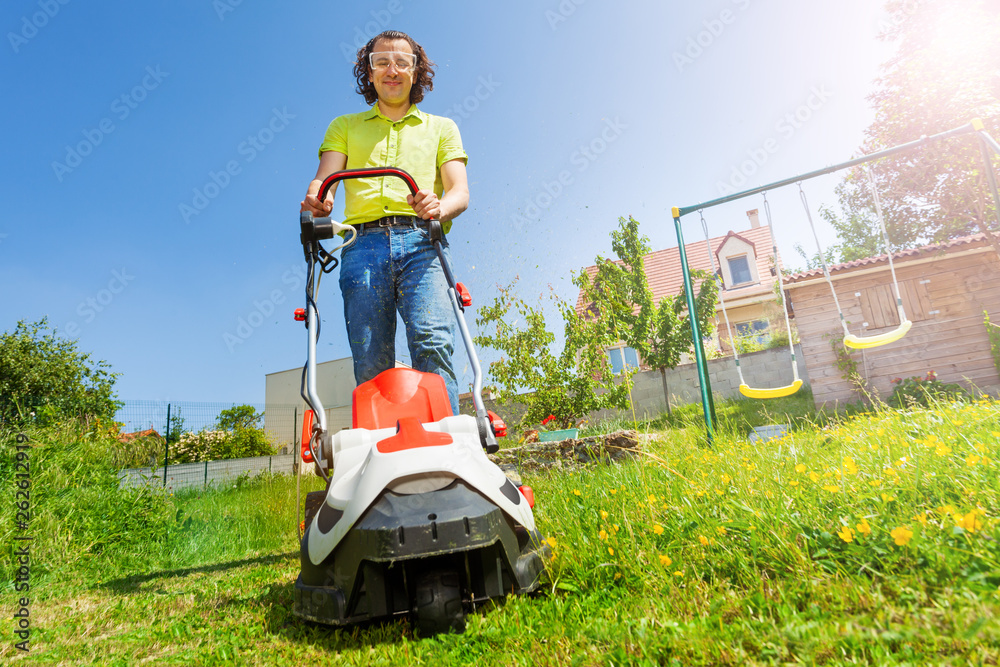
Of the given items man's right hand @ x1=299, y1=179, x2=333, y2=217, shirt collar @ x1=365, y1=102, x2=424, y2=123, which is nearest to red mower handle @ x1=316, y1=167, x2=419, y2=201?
man's right hand @ x1=299, y1=179, x2=333, y2=217

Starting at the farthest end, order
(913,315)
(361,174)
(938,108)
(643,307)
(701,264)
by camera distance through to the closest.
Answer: (701,264)
(938,108)
(643,307)
(913,315)
(361,174)

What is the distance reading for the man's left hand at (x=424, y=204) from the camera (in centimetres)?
222

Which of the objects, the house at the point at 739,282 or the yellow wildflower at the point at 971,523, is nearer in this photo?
the yellow wildflower at the point at 971,523

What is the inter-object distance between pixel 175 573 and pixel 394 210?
2.49 meters

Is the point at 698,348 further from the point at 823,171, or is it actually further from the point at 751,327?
the point at 751,327

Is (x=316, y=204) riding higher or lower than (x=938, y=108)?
lower

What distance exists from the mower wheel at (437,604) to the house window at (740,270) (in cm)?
1860

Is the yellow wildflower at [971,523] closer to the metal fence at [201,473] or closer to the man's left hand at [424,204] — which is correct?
the man's left hand at [424,204]

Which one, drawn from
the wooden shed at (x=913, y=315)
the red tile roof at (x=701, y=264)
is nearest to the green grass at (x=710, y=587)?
the wooden shed at (x=913, y=315)

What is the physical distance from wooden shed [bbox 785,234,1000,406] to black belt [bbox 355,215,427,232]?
414 inches

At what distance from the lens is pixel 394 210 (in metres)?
2.40

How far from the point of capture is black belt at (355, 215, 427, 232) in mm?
2375

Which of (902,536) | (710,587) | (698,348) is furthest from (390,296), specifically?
(698,348)

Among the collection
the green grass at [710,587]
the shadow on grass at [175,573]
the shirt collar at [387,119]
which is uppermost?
the shirt collar at [387,119]
